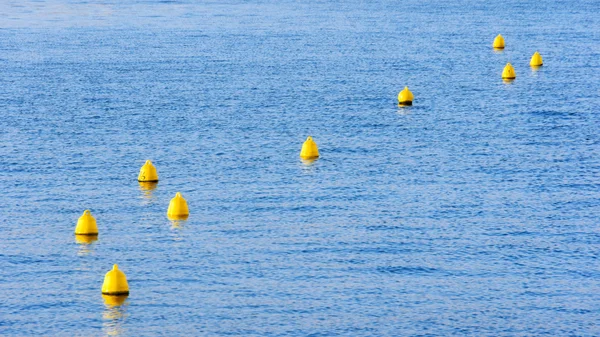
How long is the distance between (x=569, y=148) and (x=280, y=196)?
10731 millimetres

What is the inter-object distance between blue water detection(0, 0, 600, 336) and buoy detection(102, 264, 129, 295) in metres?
0.35

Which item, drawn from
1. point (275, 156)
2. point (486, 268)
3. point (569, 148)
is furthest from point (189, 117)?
point (486, 268)

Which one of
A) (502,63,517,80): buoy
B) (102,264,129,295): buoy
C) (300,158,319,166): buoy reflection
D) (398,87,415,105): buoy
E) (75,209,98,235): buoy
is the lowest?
(102,264,129,295): buoy

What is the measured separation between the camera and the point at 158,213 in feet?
94.5

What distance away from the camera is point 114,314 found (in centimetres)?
2136

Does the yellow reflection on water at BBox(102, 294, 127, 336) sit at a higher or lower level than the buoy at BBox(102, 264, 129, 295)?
lower

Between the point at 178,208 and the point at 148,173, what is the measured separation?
12.8 feet

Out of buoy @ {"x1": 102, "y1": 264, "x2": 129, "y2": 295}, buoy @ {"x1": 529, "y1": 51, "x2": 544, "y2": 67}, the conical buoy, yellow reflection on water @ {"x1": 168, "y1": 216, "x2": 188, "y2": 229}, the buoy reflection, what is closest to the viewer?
buoy @ {"x1": 102, "y1": 264, "x2": 129, "y2": 295}

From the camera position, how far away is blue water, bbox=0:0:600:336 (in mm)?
21594

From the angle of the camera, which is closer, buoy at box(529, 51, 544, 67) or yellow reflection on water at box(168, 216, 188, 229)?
yellow reflection on water at box(168, 216, 188, 229)

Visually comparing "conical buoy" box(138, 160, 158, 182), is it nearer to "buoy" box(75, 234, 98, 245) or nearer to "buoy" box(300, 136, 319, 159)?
"buoy" box(300, 136, 319, 159)

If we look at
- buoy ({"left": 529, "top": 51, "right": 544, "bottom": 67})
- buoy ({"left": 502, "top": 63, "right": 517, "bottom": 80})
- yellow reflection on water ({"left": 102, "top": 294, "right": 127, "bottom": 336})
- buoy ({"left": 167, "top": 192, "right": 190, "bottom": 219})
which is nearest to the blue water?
yellow reflection on water ({"left": 102, "top": 294, "right": 127, "bottom": 336})

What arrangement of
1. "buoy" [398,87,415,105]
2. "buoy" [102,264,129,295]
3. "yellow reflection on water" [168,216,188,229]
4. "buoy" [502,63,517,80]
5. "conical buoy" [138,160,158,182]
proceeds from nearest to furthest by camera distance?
"buoy" [102,264,129,295], "yellow reflection on water" [168,216,188,229], "conical buoy" [138,160,158,182], "buoy" [398,87,415,105], "buoy" [502,63,517,80]

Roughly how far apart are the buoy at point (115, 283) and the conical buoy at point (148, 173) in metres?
9.58
